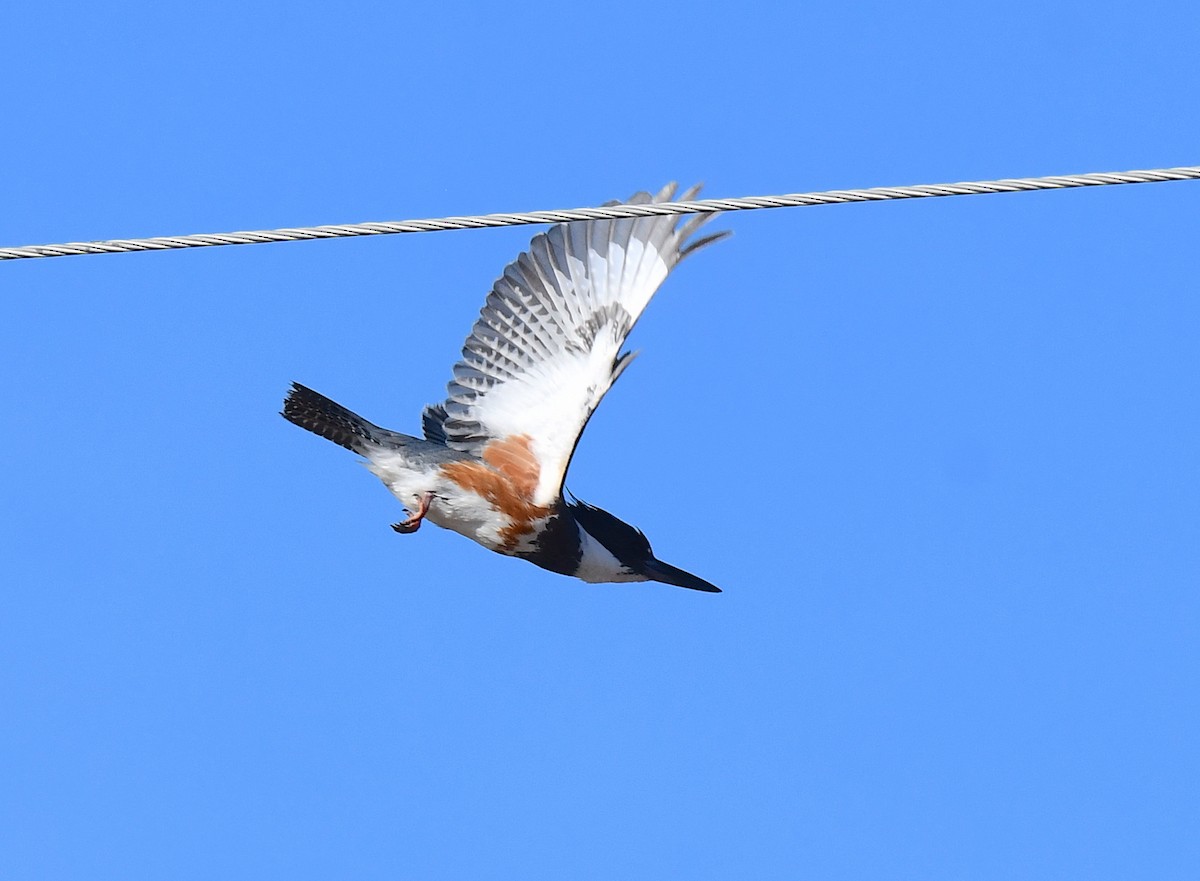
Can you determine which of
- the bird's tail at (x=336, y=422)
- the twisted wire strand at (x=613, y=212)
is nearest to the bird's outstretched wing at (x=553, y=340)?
the bird's tail at (x=336, y=422)

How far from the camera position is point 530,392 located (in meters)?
5.79

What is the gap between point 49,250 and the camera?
3854 mm

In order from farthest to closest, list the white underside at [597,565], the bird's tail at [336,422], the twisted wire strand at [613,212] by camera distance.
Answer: the white underside at [597,565] → the bird's tail at [336,422] → the twisted wire strand at [613,212]

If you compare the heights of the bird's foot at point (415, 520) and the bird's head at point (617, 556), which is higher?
the bird's head at point (617, 556)

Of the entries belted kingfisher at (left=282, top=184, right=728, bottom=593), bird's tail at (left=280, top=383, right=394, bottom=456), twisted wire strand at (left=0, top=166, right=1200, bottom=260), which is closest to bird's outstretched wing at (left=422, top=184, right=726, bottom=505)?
belted kingfisher at (left=282, top=184, right=728, bottom=593)

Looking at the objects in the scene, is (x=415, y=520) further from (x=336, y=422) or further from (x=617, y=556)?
(x=617, y=556)

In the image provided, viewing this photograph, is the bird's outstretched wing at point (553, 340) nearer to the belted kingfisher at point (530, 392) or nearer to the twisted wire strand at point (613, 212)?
the belted kingfisher at point (530, 392)

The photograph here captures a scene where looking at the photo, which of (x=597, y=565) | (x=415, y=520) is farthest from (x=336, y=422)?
(x=597, y=565)

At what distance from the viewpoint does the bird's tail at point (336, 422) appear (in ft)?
19.6

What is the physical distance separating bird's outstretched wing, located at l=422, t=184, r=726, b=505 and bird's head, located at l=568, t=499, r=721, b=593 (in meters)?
0.45

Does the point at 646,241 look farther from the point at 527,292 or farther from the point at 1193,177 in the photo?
the point at 1193,177

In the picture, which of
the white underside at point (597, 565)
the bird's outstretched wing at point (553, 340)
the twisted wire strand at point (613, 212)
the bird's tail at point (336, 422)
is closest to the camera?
the twisted wire strand at point (613, 212)

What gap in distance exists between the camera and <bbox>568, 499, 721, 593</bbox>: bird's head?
20.5 ft

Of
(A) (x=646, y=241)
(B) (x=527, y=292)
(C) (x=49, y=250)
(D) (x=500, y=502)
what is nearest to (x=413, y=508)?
(D) (x=500, y=502)
